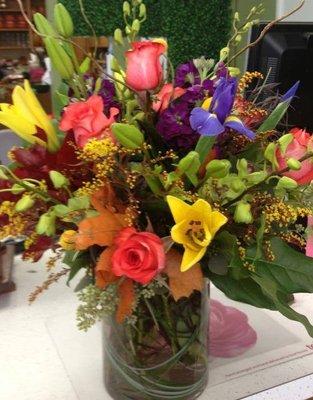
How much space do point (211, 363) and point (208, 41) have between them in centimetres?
223

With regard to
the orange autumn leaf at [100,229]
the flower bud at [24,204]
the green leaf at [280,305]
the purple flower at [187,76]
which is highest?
the purple flower at [187,76]

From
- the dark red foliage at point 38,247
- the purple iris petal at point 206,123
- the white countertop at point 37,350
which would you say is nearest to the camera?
the purple iris petal at point 206,123

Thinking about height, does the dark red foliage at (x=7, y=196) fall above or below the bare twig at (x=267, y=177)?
below

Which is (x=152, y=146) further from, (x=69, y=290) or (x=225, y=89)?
(x=69, y=290)

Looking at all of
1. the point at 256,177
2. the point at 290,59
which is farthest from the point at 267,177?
the point at 290,59

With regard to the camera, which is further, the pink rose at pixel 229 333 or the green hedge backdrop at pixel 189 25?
the green hedge backdrop at pixel 189 25

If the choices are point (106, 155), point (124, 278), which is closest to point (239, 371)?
point (124, 278)

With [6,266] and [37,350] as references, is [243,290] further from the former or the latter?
[6,266]

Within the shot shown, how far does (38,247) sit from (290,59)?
0.66m

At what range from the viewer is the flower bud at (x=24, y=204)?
0.50m

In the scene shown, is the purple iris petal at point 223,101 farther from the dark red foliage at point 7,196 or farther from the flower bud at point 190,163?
the dark red foliage at point 7,196

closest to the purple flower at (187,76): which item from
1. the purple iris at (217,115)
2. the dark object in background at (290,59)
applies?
the purple iris at (217,115)

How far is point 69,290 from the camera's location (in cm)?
96

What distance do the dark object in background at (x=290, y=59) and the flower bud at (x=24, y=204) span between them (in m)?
0.62
